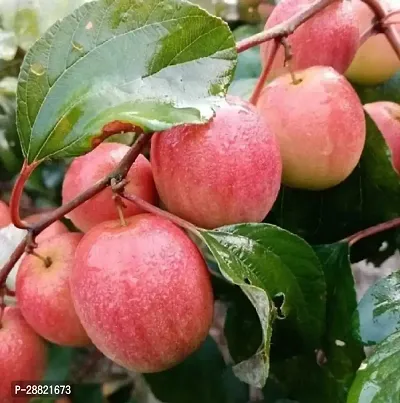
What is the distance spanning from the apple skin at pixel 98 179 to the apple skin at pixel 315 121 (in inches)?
3.4

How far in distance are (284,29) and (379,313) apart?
0.59ft

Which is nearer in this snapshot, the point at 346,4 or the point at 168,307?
the point at 168,307

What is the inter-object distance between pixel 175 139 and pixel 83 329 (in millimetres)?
134

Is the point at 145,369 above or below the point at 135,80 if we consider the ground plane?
below

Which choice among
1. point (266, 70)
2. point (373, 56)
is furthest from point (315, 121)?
point (373, 56)

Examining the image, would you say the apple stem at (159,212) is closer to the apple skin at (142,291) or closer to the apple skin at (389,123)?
the apple skin at (142,291)

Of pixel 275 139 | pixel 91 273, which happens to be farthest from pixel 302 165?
pixel 91 273

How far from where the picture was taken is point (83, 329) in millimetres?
416

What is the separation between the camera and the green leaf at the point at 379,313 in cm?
40

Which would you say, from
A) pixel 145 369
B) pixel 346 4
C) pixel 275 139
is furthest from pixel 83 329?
pixel 346 4

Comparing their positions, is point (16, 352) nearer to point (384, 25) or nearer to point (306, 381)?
point (306, 381)

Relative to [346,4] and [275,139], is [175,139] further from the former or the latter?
[346,4]

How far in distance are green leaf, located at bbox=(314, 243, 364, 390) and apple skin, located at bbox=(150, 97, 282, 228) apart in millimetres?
111

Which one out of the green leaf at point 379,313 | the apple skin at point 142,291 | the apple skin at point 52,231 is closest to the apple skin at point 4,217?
the apple skin at point 52,231
